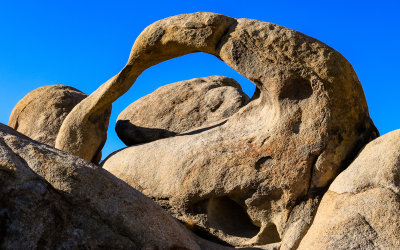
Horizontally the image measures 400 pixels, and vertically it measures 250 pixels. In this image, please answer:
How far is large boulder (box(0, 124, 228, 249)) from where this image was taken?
2523 mm

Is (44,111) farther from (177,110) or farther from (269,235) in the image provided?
(269,235)

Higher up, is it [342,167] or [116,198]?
[342,167]

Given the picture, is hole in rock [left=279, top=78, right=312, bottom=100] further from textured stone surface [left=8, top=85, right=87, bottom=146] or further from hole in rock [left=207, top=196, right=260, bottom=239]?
textured stone surface [left=8, top=85, right=87, bottom=146]

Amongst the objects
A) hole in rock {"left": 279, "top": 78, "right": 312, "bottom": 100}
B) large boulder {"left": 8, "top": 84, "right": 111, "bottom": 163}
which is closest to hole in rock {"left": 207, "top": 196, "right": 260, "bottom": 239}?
hole in rock {"left": 279, "top": 78, "right": 312, "bottom": 100}

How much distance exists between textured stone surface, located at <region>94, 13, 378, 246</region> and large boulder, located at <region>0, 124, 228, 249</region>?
3.54 feet

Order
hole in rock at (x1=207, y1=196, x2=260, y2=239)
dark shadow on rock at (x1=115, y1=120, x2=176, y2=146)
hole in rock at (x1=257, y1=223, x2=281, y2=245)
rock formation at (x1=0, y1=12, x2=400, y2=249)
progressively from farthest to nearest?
dark shadow on rock at (x1=115, y1=120, x2=176, y2=146) → hole in rock at (x1=207, y1=196, x2=260, y2=239) → hole in rock at (x1=257, y1=223, x2=281, y2=245) → rock formation at (x1=0, y1=12, x2=400, y2=249)

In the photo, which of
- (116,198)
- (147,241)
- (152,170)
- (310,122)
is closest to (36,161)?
(116,198)

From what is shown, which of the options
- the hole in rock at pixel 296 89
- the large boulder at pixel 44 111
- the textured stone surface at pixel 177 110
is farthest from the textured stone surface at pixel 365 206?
the large boulder at pixel 44 111

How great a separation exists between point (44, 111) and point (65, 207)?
12.9 feet

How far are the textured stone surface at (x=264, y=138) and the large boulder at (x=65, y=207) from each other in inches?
42.5

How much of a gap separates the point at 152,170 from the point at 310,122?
1.36 metres

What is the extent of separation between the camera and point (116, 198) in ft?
9.20

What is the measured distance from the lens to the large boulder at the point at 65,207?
8.28 ft

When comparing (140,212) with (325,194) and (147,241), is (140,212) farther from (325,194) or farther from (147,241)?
(325,194)
